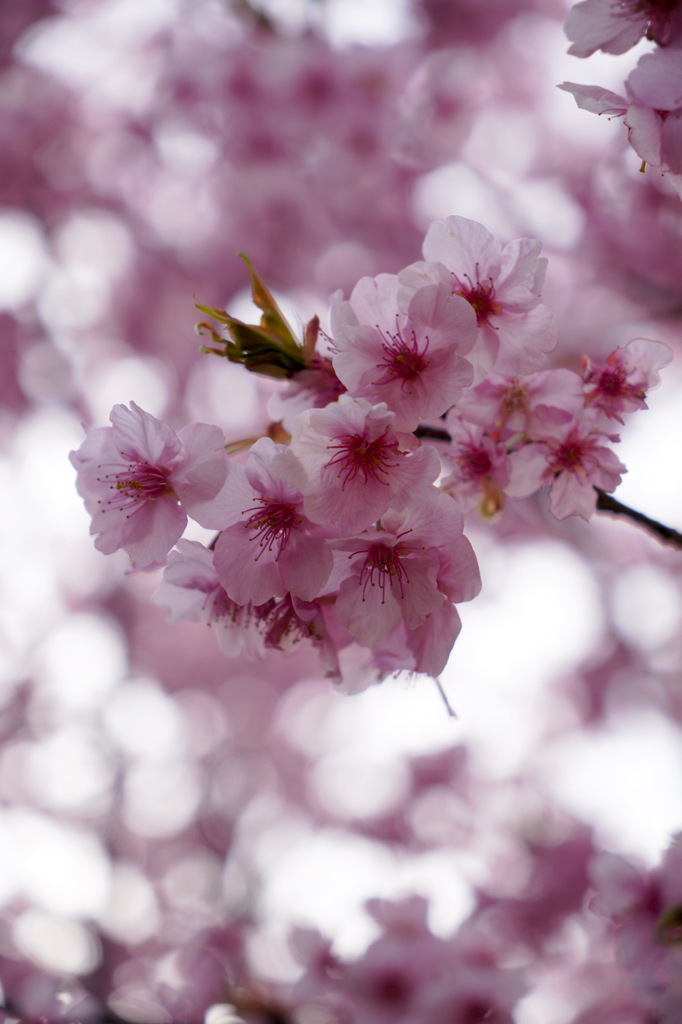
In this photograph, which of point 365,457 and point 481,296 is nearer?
point 365,457

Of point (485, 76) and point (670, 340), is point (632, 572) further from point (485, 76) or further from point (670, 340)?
point (485, 76)

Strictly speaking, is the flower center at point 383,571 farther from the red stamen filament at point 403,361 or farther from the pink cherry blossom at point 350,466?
the red stamen filament at point 403,361

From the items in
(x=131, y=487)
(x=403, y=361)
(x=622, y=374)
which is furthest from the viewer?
(x=622, y=374)

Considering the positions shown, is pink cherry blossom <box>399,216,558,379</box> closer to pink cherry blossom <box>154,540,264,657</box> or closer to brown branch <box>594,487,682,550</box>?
brown branch <box>594,487,682,550</box>

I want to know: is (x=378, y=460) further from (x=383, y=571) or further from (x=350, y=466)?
(x=383, y=571)

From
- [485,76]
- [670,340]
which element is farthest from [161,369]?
[670,340]

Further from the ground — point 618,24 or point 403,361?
point 618,24

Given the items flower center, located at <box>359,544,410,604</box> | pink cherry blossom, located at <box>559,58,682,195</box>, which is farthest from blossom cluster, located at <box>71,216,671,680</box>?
pink cherry blossom, located at <box>559,58,682,195</box>

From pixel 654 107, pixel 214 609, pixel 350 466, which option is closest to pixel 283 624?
pixel 214 609
